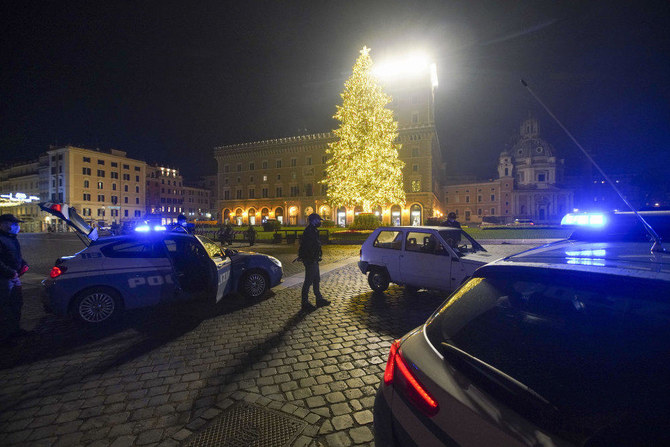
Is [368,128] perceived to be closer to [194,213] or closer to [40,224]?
[40,224]

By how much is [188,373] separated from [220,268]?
2.58m

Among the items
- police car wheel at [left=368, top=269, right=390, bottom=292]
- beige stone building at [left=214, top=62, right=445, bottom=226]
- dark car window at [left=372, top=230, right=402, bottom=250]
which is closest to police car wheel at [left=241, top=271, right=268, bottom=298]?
police car wheel at [left=368, top=269, right=390, bottom=292]

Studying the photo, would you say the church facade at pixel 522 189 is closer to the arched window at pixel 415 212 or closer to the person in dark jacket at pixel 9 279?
the arched window at pixel 415 212

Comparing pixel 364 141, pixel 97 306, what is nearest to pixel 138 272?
pixel 97 306

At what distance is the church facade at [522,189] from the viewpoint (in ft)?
279

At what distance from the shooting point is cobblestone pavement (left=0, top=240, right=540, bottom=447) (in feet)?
9.12

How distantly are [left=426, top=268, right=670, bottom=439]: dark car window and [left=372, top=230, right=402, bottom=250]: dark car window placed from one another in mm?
4766

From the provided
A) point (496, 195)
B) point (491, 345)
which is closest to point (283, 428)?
point (491, 345)

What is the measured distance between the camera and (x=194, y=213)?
10388cm

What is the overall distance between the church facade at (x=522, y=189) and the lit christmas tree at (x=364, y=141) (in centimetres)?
6499

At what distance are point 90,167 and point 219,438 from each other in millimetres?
89231

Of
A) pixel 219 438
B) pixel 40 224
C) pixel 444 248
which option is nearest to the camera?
pixel 219 438

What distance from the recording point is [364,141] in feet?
92.3

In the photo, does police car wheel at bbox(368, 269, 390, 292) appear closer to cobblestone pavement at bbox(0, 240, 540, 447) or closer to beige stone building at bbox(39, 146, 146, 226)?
cobblestone pavement at bbox(0, 240, 540, 447)
